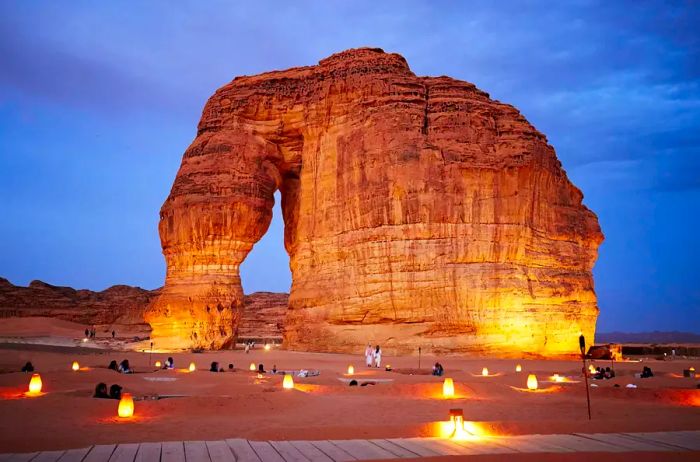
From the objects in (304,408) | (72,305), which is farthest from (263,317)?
(304,408)

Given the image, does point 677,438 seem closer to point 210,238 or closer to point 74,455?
point 74,455

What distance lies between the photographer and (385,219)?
35688 millimetres

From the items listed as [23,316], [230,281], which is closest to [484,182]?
[230,281]

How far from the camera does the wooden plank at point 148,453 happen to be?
6.69 metres

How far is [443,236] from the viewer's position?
3447 cm

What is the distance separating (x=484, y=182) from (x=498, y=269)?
5437 mm

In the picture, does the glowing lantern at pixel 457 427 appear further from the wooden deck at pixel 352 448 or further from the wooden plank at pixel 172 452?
the wooden plank at pixel 172 452

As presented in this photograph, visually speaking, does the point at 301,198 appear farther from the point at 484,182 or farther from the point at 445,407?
the point at 445,407

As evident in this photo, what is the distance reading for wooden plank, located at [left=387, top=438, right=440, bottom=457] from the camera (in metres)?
6.93

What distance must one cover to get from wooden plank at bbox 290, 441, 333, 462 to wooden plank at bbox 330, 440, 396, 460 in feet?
1.05

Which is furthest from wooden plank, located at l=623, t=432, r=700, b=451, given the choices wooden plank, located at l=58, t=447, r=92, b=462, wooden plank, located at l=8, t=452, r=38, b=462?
wooden plank, located at l=8, t=452, r=38, b=462

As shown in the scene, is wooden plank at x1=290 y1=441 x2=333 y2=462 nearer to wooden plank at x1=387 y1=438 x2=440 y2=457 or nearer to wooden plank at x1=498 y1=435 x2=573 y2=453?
wooden plank at x1=387 y1=438 x2=440 y2=457

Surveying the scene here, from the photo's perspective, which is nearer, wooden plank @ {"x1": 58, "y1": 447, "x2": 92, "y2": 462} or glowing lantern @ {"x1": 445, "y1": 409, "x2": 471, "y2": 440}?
wooden plank @ {"x1": 58, "y1": 447, "x2": 92, "y2": 462}

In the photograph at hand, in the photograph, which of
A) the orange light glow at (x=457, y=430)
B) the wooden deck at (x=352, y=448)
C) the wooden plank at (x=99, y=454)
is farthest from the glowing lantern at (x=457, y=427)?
the wooden plank at (x=99, y=454)
